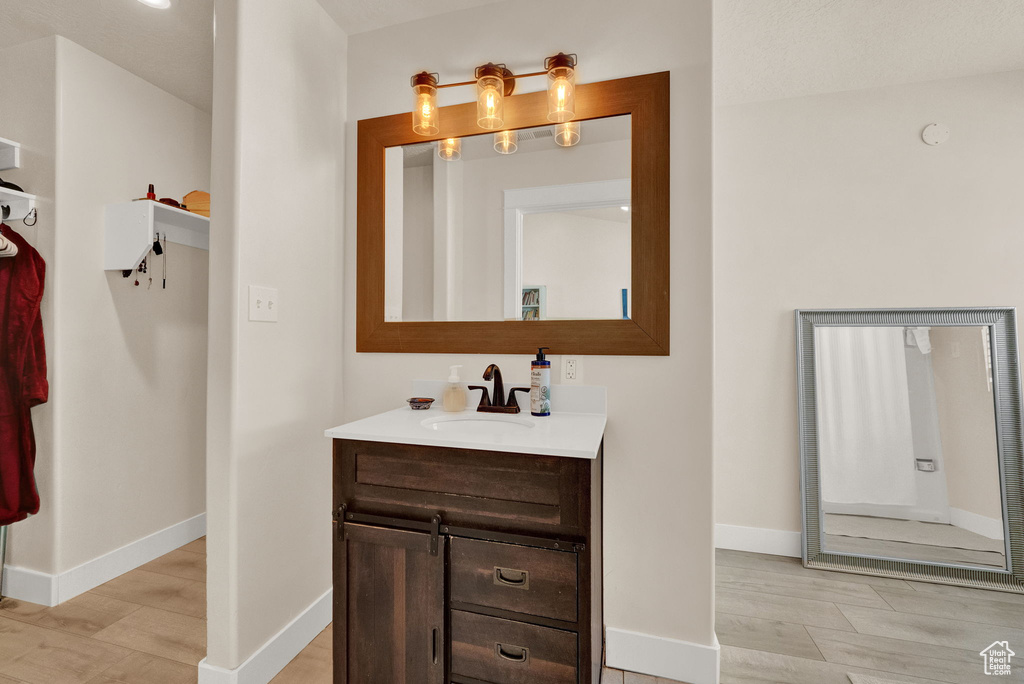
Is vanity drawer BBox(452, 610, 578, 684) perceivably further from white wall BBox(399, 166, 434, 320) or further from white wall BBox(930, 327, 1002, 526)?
white wall BBox(930, 327, 1002, 526)

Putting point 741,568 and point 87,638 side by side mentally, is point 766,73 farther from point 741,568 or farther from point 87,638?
point 87,638

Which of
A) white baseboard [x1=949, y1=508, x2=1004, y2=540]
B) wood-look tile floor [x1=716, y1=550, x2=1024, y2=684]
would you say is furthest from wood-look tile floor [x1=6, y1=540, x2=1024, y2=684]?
white baseboard [x1=949, y1=508, x2=1004, y2=540]

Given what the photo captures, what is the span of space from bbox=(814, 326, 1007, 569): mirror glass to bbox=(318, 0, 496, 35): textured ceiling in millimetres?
2307

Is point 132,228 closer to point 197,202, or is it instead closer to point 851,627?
point 197,202

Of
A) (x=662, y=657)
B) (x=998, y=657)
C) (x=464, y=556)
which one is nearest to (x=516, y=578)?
(x=464, y=556)

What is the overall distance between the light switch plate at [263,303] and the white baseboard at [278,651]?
3.15 ft

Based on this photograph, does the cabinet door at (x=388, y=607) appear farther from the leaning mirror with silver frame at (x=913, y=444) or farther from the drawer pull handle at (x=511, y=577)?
the leaning mirror with silver frame at (x=913, y=444)

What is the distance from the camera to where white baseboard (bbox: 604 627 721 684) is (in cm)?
154

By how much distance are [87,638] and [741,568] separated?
2.77 m

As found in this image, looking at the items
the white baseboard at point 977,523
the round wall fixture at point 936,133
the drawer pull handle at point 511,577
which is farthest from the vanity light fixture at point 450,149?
the white baseboard at point 977,523

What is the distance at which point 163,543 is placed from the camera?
2396 mm

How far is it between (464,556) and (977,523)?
244 cm

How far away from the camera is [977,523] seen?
212 cm

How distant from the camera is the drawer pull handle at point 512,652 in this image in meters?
1.17
